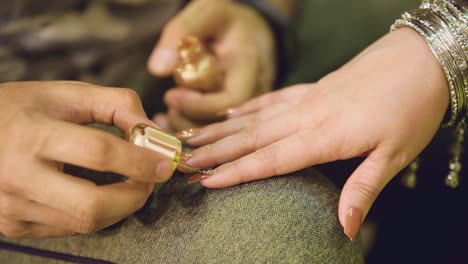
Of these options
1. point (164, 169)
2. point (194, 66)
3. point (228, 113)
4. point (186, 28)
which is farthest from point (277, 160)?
point (186, 28)

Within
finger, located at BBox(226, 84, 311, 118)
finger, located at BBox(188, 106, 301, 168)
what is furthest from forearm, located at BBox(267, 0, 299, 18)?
finger, located at BBox(188, 106, 301, 168)

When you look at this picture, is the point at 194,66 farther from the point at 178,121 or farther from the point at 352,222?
the point at 352,222

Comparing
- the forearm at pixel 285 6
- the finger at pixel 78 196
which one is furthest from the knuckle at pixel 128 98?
the forearm at pixel 285 6

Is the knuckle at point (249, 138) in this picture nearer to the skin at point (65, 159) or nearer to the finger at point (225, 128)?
the finger at point (225, 128)

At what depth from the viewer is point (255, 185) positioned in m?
0.58

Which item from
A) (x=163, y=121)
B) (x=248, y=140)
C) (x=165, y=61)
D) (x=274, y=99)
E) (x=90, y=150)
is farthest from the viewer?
(x=163, y=121)

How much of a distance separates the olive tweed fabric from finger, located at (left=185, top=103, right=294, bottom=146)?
5.2 inches

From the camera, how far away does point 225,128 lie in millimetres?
734

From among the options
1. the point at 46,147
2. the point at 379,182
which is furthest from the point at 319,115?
the point at 46,147

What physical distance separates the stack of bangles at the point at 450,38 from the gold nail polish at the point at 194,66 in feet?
1.23

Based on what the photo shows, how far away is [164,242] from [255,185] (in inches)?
5.5

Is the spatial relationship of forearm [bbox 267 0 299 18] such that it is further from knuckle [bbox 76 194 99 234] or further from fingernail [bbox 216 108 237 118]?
knuckle [bbox 76 194 99 234]

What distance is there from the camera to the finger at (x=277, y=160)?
582 millimetres

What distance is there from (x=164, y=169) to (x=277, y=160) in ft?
0.60
